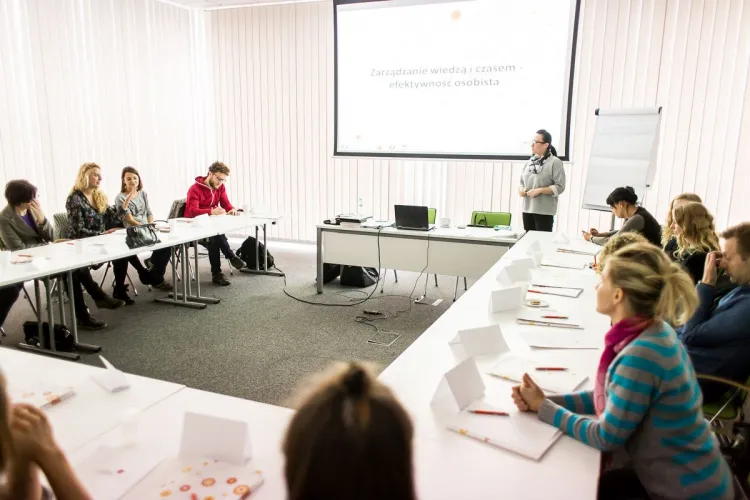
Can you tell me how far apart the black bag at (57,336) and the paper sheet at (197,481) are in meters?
2.81

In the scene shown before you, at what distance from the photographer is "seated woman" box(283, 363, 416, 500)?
58 cm

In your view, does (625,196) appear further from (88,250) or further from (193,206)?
(193,206)

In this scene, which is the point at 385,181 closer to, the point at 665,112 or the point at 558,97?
the point at 558,97

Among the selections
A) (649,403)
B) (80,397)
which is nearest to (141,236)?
(80,397)

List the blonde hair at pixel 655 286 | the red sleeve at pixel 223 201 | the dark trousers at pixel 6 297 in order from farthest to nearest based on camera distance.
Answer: the red sleeve at pixel 223 201 → the dark trousers at pixel 6 297 → the blonde hair at pixel 655 286

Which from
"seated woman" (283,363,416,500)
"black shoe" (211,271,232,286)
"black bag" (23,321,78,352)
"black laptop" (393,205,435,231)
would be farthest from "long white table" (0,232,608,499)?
"black shoe" (211,271,232,286)

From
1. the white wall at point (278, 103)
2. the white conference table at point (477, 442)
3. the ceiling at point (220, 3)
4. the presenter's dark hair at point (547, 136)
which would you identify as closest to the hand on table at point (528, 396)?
the white conference table at point (477, 442)

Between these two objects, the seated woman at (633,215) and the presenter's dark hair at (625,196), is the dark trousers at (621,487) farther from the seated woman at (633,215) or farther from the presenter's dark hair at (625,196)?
the presenter's dark hair at (625,196)

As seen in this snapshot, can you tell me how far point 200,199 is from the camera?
5641mm

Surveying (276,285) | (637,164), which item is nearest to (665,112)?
(637,164)

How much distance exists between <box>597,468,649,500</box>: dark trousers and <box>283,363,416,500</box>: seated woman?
1110mm

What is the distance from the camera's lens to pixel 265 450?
4.47 feet

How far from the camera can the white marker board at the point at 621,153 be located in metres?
4.73

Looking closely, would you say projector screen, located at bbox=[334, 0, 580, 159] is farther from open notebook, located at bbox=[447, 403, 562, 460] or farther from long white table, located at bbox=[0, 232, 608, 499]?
open notebook, located at bbox=[447, 403, 562, 460]
